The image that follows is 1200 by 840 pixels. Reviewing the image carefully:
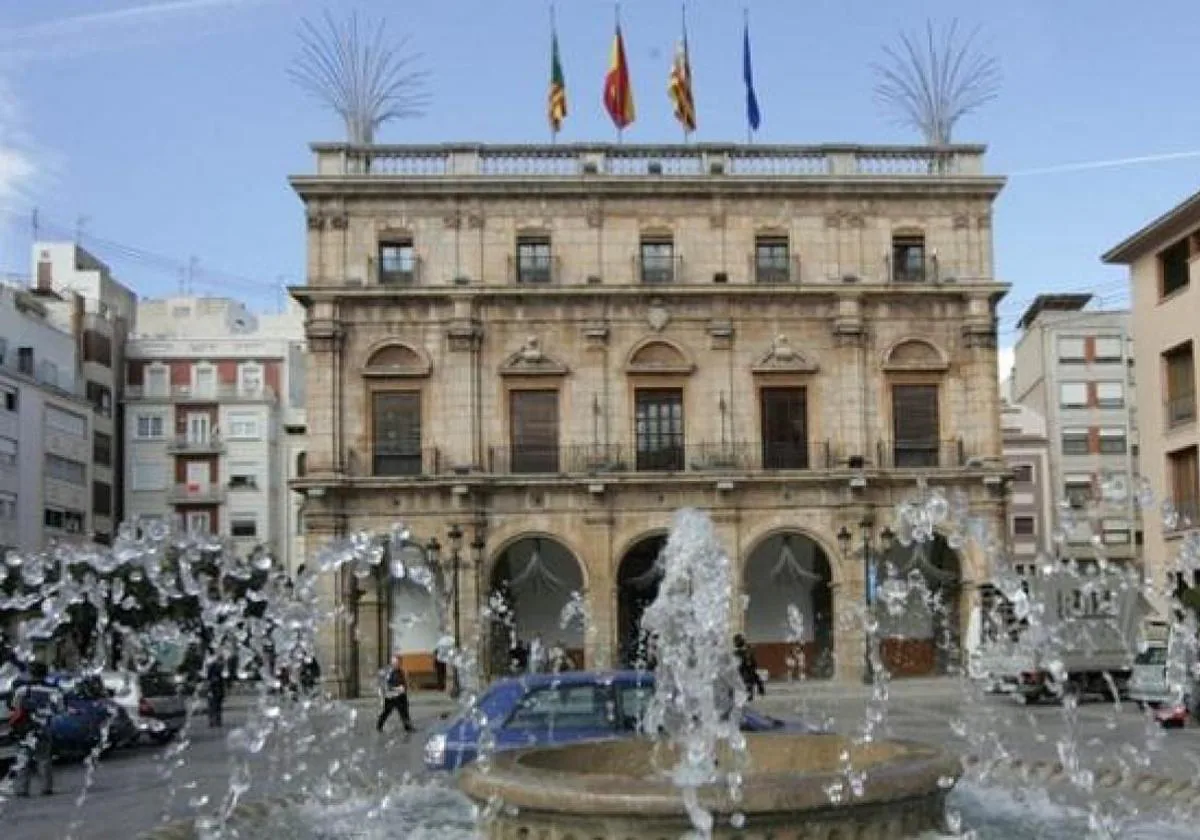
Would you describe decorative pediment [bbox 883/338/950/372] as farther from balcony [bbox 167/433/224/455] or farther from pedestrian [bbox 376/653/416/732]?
balcony [bbox 167/433/224/455]

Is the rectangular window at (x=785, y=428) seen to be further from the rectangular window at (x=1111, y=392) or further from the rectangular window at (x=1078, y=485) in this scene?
the rectangular window at (x=1111, y=392)

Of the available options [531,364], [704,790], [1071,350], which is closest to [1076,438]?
[1071,350]

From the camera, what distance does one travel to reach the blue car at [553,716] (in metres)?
12.0

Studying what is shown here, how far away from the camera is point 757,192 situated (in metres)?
36.7

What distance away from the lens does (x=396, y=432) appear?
118 feet

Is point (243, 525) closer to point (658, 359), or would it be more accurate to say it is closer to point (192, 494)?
point (192, 494)

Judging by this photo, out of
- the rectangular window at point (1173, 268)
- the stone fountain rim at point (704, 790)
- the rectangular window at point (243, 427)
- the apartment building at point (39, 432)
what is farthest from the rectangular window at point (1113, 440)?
the stone fountain rim at point (704, 790)

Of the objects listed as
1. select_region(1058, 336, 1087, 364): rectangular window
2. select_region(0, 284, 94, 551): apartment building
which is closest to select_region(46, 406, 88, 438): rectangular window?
select_region(0, 284, 94, 551): apartment building

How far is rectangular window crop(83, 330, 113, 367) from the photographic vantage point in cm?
5953

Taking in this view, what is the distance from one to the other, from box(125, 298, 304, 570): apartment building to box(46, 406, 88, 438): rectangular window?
12.7 feet

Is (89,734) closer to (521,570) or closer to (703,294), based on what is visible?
(521,570)

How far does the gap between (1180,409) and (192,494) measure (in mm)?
40893

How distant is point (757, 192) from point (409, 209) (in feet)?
29.4

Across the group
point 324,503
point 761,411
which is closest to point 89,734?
point 324,503
